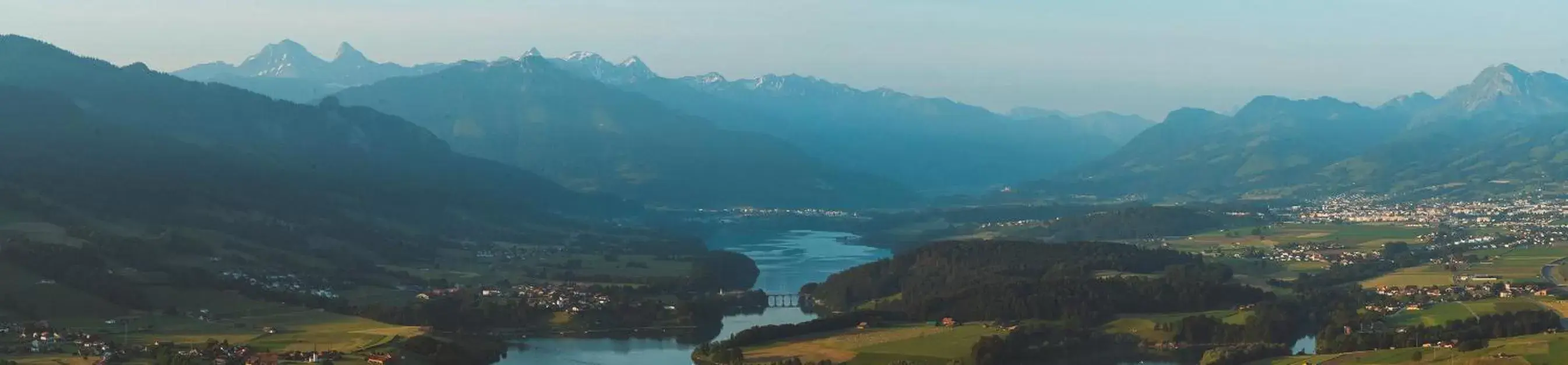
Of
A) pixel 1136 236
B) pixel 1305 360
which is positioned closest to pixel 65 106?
pixel 1136 236

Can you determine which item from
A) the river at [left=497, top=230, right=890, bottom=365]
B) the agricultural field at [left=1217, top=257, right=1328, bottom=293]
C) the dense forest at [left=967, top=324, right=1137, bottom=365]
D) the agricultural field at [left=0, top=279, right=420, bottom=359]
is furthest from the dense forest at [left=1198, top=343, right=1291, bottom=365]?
the agricultural field at [left=0, top=279, right=420, bottom=359]

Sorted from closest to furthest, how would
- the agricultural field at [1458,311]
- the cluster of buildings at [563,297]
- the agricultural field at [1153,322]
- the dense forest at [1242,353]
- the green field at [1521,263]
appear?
the dense forest at [1242,353] → the agricultural field at [1458,311] → the agricultural field at [1153,322] → the cluster of buildings at [563,297] → the green field at [1521,263]

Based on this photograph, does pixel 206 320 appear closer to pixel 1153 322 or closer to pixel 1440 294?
pixel 1153 322

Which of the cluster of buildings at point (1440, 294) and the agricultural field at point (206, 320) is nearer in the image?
the agricultural field at point (206, 320)

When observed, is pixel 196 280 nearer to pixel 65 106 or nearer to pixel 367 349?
pixel 367 349

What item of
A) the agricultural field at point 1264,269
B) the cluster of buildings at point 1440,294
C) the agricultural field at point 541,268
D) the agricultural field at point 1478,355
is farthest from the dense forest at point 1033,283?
the agricultural field at point 1478,355

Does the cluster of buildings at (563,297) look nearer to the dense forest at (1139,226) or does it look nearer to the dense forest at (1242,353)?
the dense forest at (1242,353)
